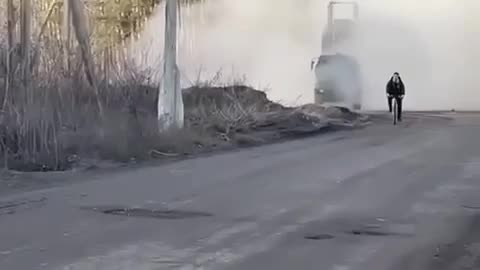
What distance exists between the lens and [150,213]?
13094 mm

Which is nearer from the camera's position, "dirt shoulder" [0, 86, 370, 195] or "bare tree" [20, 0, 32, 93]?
"dirt shoulder" [0, 86, 370, 195]

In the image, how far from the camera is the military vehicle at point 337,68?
4953cm

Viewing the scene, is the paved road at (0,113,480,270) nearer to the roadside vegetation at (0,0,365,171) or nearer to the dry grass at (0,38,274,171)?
the dry grass at (0,38,274,171)

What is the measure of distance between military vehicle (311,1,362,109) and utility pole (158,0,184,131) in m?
23.4

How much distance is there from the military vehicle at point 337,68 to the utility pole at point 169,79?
76.7ft

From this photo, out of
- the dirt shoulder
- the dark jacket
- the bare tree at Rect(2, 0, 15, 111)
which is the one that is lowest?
the dirt shoulder

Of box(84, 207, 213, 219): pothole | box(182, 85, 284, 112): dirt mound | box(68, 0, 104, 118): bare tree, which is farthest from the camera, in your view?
box(182, 85, 284, 112): dirt mound

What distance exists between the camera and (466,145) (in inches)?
1035

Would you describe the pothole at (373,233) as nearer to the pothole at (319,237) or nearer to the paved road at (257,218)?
the paved road at (257,218)

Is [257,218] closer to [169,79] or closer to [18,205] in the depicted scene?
[18,205]

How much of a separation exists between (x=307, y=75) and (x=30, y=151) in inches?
1390

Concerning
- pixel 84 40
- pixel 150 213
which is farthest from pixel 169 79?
pixel 150 213

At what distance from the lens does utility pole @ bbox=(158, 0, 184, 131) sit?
26281 mm

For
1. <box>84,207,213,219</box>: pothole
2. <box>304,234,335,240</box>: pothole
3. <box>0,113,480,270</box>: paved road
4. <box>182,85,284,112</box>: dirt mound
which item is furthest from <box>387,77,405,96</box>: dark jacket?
<box>304,234,335,240</box>: pothole
